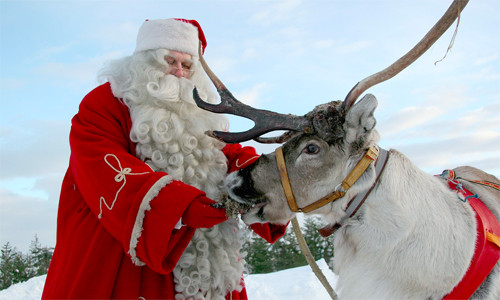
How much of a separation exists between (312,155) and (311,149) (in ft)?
0.12

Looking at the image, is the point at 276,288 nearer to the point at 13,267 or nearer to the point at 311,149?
the point at 311,149

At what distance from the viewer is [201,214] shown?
255 cm

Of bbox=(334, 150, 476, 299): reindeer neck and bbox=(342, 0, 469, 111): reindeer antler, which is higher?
bbox=(342, 0, 469, 111): reindeer antler

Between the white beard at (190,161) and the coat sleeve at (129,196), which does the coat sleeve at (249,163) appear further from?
the coat sleeve at (129,196)

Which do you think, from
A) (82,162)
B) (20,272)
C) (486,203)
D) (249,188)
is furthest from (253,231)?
(20,272)

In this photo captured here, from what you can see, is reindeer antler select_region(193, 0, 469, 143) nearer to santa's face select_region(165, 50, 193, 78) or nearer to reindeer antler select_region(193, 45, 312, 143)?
reindeer antler select_region(193, 45, 312, 143)

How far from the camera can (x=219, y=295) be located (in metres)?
3.05

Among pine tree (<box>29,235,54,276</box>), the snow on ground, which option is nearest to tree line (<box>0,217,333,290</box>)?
pine tree (<box>29,235,54,276</box>)

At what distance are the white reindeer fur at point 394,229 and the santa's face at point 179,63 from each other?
4.46ft

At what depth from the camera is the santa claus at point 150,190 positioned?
2.57 meters

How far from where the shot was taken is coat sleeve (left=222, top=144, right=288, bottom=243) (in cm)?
312

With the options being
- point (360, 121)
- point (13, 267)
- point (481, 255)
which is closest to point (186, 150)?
point (360, 121)

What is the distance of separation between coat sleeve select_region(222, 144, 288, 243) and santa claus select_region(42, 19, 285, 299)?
1cm

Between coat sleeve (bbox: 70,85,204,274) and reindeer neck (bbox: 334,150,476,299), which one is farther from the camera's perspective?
coat sleeve (bbox: 70,85,204,274)
